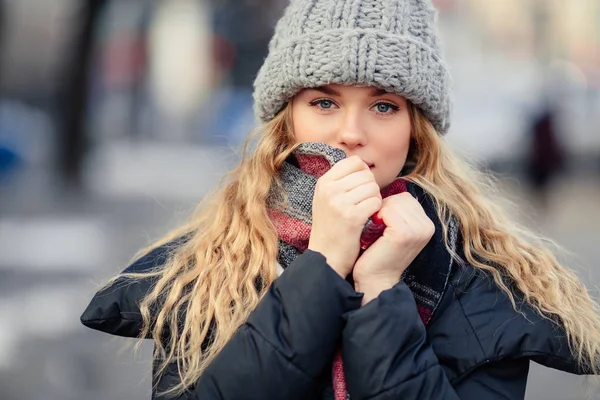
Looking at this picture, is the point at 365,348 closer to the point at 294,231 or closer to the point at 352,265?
the point at 352,265

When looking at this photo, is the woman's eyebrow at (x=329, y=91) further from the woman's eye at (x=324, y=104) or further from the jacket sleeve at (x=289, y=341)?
the jacket sleeve at (x=289, y=341)

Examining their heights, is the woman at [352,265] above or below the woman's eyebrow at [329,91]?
below

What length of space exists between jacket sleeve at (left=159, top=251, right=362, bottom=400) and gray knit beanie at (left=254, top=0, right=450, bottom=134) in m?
0.46

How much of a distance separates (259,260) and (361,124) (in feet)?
1.33

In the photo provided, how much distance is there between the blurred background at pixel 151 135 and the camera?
6102 millimetres

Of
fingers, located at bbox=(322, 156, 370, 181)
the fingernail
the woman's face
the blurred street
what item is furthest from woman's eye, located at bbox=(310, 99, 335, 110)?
the blurred street

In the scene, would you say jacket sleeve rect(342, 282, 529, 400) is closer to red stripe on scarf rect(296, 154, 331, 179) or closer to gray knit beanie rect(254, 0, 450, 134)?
red stripe on scarf rect(296, 154, 331, 179)

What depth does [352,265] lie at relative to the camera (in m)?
2.00

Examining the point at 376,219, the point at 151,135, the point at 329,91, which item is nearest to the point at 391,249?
the point at 376,219

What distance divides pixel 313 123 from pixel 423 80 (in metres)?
0.29

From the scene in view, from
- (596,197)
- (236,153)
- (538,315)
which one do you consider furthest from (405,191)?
(596,197)

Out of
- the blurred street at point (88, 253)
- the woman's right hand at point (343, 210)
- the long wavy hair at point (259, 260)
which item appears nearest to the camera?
the woman's right hand at point (343, 210)

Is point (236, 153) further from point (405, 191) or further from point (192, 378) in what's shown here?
point (192, 378)

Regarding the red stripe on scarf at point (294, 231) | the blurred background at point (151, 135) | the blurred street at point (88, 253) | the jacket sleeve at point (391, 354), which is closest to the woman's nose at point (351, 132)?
the red stripe on scarf at point (294, 231)
